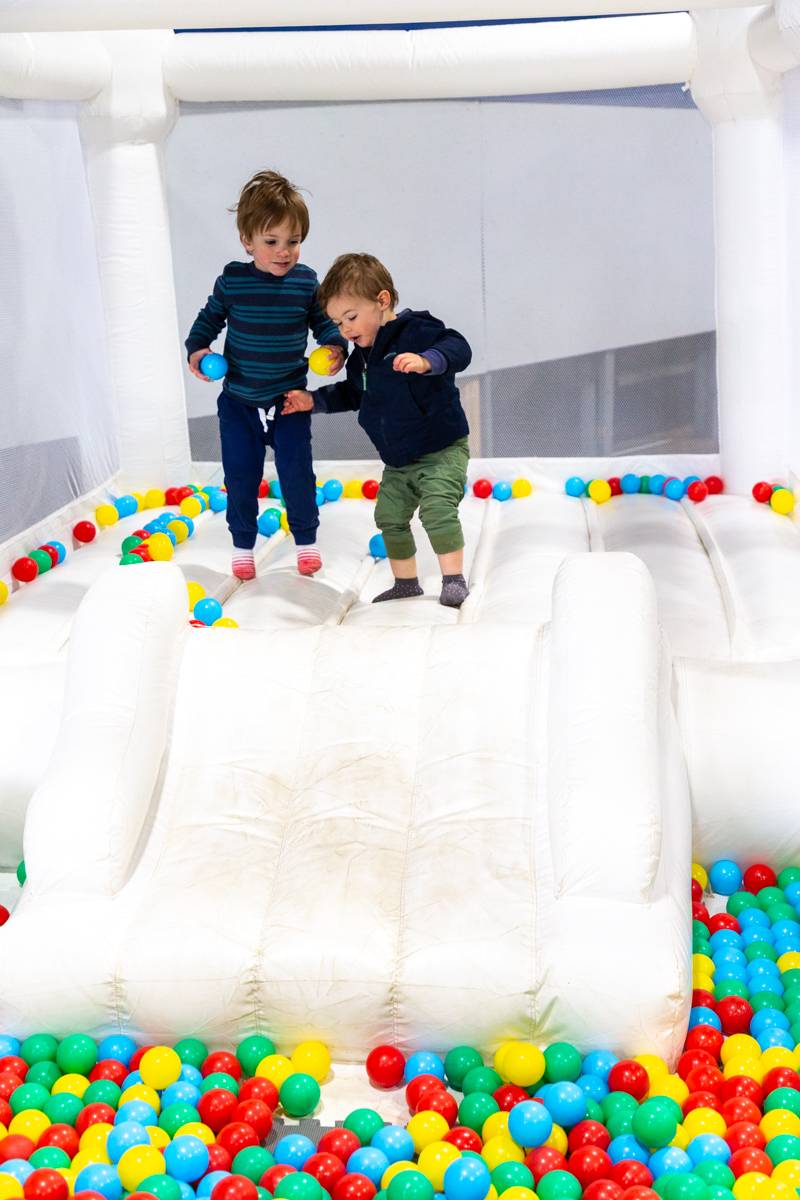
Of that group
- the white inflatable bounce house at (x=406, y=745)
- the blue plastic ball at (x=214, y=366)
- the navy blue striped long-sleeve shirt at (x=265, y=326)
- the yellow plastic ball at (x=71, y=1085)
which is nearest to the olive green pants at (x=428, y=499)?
the white inflatable bounce house at (x=406, y=745)

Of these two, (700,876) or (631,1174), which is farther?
(700,876)

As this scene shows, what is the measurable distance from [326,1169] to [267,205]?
2299 mm

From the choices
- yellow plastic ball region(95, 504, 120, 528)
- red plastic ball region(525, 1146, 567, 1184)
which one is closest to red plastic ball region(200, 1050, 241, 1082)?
red plastic ball region(525, 1146, 567, 1184)

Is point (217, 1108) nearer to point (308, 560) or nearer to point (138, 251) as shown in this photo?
point (308, 560)

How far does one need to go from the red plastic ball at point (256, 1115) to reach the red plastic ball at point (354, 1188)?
0.18 metres

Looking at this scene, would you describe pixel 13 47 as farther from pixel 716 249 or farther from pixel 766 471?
pixel 766 471

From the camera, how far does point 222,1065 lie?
208 centimetres

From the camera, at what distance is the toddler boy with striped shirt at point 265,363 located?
11.5 ft

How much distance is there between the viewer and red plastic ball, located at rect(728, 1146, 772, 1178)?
1.78 metres

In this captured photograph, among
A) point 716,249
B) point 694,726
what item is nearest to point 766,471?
point 716,249

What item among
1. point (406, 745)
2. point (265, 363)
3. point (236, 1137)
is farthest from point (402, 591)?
point (236, 1137)

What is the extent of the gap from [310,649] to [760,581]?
1395mm

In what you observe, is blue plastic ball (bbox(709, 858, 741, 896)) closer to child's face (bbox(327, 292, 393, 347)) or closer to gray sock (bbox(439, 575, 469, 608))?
gray sock (bbox(439, 575, 469, 608))

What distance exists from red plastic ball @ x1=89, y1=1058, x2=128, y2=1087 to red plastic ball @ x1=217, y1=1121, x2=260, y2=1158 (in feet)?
0.79
